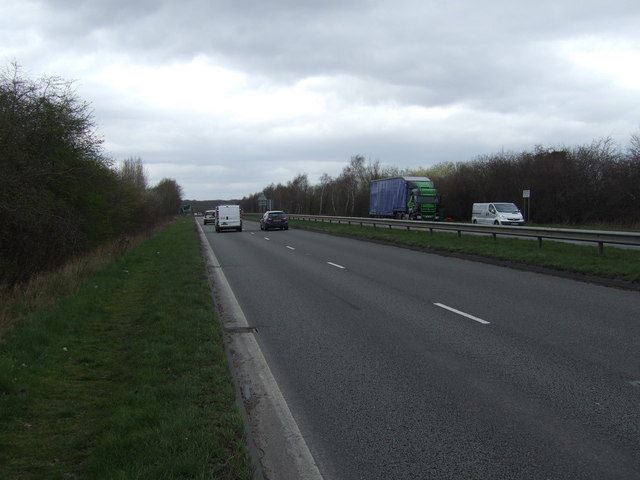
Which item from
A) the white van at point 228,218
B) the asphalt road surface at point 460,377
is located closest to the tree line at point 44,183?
the asphalt road surface at point 460,377

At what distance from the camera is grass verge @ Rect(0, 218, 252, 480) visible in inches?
148

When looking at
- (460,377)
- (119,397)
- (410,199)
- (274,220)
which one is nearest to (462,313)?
(460,377)

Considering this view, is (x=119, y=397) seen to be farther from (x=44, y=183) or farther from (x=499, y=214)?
(x=499, y=214)

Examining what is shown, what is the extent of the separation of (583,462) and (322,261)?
14694mm

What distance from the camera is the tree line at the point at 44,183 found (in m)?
12.1

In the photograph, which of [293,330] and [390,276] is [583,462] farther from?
[390,276]

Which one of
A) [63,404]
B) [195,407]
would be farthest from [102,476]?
[63,404]

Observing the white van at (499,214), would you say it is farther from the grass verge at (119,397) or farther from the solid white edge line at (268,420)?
the solid white edge line at (268,420)

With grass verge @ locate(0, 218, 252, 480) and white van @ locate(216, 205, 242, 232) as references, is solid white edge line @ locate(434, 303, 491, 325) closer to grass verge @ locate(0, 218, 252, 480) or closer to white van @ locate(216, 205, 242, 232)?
grass verge @ locate(0, 218, 252, 480)

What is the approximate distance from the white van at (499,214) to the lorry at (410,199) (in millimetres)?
5927

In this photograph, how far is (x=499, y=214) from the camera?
112 ft

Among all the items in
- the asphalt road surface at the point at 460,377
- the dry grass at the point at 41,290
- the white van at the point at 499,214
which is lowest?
the dry grass at the point at 41,290

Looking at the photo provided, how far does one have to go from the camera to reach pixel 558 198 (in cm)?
4153

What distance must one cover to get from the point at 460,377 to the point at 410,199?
38438 millimetres
